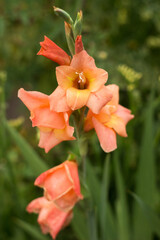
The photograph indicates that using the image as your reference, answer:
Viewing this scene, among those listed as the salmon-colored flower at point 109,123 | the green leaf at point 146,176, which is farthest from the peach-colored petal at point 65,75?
the green leaf at point 146,176

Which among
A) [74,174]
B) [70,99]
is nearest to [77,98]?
[70,99]

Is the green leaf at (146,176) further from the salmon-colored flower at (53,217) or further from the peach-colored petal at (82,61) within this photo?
the peach-colored petal at (82,61)

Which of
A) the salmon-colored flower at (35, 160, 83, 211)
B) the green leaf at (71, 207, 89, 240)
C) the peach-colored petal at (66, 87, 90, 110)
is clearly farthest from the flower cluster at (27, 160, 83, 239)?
the green leaf at (71, 207, 89, 240)

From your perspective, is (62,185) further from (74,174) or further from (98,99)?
(98,99)

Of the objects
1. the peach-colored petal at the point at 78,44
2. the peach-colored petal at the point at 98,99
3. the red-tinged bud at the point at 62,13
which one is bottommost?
the peach-colored petal at the point at 98,99

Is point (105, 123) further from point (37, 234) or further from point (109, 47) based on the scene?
point (109, 47)

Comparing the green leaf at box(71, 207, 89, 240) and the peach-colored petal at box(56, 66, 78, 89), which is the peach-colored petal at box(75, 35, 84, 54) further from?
the green leaf at box(71, 207, 89, 240)
